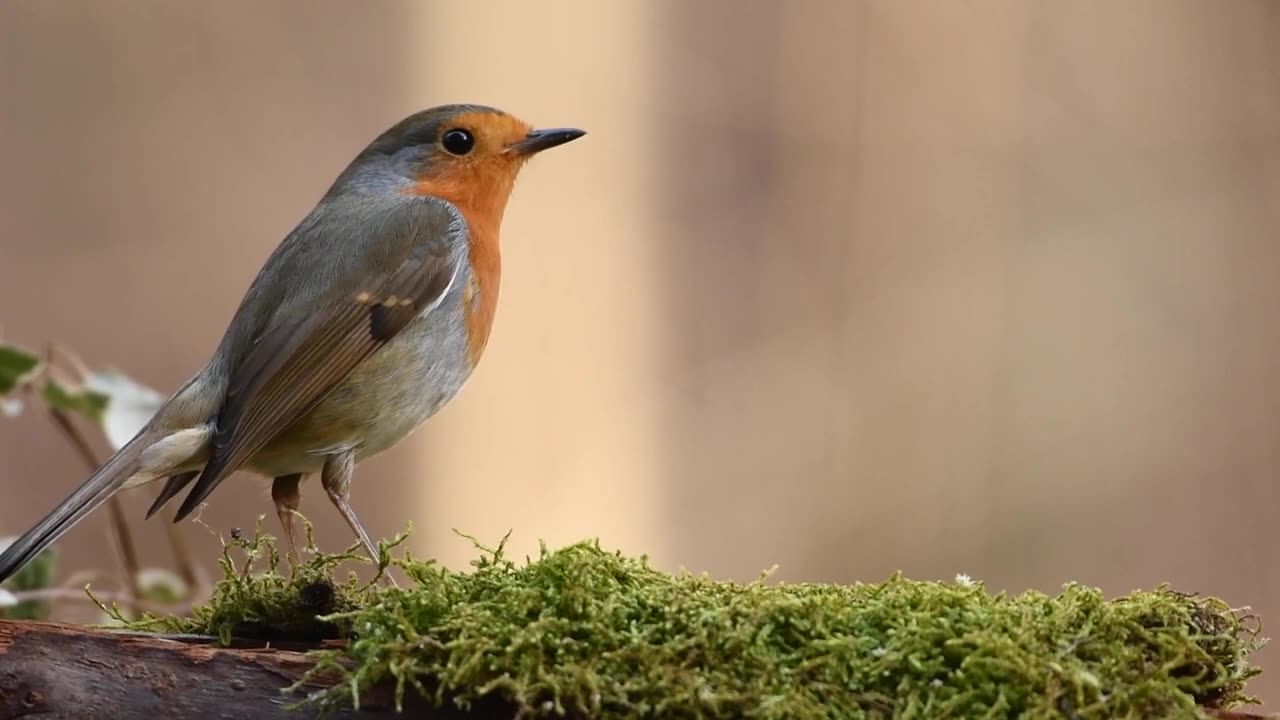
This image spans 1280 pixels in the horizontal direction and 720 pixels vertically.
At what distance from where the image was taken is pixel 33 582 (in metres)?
3.18

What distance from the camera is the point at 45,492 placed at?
538 cm

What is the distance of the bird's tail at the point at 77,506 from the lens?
2.31 metres

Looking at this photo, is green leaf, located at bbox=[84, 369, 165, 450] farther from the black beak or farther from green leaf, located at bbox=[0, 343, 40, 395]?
the black beak

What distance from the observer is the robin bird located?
2.84m

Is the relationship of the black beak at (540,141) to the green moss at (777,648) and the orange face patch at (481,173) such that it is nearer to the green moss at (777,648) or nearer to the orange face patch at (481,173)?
the orange face patch at (481,173)

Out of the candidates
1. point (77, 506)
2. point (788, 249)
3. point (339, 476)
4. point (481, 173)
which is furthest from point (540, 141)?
point (788, 249)

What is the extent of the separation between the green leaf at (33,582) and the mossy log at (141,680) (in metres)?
1.22

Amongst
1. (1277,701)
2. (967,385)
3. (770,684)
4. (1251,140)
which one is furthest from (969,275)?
(770,684)

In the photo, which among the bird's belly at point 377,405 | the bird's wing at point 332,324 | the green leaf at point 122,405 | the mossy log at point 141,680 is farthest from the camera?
the green leaf at point 122,405

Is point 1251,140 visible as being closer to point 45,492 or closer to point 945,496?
point 945,496

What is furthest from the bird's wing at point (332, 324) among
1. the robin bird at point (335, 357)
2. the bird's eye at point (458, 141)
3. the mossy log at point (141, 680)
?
the mossy log at point (141, 680)

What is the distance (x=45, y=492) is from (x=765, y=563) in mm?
3122

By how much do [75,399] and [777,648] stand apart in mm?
2111

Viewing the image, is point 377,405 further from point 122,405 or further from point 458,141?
point 458,141
